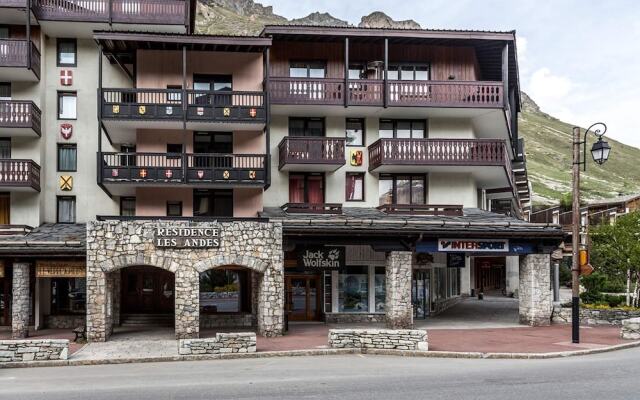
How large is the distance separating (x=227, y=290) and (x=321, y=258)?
5.25 meters

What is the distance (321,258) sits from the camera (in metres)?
28.2

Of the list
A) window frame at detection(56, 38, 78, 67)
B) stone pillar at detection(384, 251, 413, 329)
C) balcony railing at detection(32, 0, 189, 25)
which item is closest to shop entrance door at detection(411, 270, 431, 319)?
stone pillar at detection(384, 251, 413, 329)

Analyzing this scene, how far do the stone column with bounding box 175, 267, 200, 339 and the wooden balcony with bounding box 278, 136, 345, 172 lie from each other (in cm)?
845

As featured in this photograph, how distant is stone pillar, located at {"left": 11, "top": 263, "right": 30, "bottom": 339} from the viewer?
82.8 ft

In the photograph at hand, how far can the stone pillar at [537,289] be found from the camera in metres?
28.2

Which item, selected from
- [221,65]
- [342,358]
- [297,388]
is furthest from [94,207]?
[297,388]

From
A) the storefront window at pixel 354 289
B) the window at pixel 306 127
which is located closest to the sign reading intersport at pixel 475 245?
the storefront window at pixel 354 289

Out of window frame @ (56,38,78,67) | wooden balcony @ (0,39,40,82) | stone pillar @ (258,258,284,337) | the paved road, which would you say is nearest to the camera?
the paved road

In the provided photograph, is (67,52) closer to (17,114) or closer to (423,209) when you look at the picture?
(17,114)

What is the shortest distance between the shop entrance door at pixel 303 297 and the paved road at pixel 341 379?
1038 cm

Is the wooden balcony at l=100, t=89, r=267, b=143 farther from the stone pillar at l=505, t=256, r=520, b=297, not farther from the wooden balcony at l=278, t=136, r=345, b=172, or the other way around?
the stone pillar at l=505, t=256, r=520, b=297

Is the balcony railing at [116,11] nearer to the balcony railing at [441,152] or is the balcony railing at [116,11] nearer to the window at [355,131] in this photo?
the window at [355,131]

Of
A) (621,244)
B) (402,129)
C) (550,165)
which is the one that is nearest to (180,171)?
(402,129)

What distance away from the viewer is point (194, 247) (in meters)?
24.3
